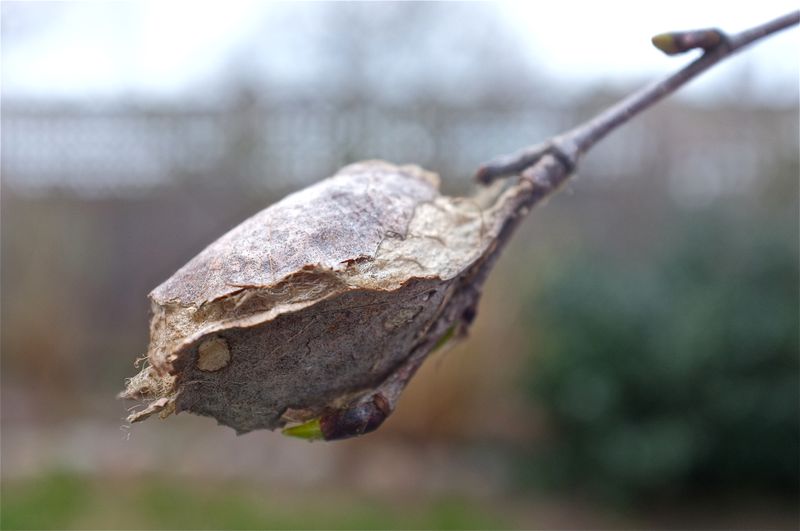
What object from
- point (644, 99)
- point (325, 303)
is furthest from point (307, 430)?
point (644, 99)

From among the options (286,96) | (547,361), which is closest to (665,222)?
(547,361)

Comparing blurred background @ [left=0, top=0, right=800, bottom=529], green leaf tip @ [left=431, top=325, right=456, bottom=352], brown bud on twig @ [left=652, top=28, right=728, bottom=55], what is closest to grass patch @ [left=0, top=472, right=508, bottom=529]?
blurred background @ [left=0, top=0, right=800, bottom=529]

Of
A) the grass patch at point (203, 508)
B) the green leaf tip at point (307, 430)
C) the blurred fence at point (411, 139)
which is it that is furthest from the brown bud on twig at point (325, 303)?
the blurred fence at point (411, 139)

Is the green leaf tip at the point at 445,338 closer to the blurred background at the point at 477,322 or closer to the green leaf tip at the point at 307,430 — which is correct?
the green leaf tip at the point at 307,430

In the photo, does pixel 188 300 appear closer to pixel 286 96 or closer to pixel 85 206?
pixel 286 96

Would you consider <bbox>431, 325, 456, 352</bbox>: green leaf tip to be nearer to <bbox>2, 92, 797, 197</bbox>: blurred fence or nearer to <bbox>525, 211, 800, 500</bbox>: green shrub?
<bbox>525, 211, 800, 500</bbox>: green shrub

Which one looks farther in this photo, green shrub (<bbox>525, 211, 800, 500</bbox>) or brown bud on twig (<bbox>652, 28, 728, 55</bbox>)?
green shrub (<bbox>525, 211, 800, 500</bbox>)
